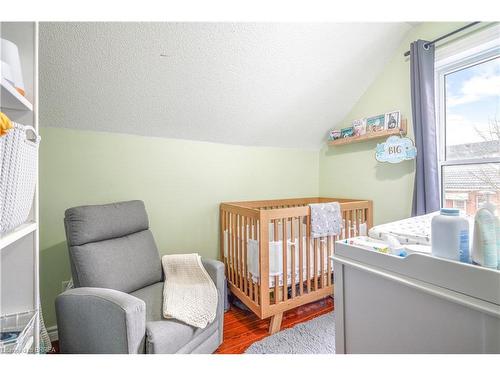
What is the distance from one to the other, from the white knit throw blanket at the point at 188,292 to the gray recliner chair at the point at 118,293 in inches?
1.9

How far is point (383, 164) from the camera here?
7.47ft

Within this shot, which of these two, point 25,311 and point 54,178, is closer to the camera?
point 25,311

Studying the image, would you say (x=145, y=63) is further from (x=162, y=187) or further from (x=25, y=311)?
(x=25, y=311)

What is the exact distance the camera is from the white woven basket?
0.69 m

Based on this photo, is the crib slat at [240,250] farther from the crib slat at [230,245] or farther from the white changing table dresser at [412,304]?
the white changing table dresser at [412,304]

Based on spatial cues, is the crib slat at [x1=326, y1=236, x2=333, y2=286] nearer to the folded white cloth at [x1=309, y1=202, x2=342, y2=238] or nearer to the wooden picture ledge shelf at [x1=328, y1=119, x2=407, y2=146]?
the folded white cloth at [x1=309, y1=202, x2=342, y2=238]

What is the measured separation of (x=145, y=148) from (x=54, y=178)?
0.69 m

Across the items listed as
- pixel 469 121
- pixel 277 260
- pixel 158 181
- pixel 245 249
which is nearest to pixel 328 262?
pixel 277 260

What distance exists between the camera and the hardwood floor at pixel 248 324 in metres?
1.66

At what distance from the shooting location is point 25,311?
2.87 feet

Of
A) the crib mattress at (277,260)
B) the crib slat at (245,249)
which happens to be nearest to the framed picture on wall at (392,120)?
the crib mattress at (277,260)

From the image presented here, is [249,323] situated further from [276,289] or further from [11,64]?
[11,64]

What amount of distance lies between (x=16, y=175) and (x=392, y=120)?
2.54 meters
